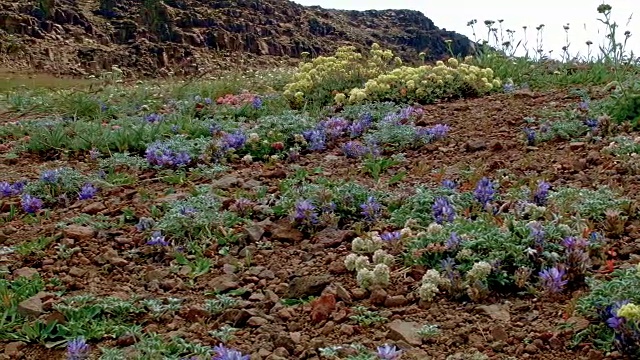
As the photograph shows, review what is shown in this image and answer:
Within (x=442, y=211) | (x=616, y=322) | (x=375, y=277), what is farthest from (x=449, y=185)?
(x=616, y=322)

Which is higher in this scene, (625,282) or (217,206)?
(625,282)

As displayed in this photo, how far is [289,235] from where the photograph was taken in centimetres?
335

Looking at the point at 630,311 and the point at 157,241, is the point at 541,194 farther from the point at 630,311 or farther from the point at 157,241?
the point at 157,241

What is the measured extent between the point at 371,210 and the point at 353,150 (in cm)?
134

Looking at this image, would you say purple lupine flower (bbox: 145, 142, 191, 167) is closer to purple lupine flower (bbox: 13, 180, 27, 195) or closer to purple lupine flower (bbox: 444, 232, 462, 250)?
purple lupine flower (bbox: 13, 180, 27, 195)

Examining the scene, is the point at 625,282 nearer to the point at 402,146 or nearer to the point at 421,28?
the point at 402,146

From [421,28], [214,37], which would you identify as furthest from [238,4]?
[421,28]

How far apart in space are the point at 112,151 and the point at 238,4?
44241 millimetres

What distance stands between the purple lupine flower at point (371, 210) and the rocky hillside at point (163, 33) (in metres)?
24.7

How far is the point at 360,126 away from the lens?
530 cm

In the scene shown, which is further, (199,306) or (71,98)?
(71,98)

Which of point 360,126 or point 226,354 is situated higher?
point 360,126

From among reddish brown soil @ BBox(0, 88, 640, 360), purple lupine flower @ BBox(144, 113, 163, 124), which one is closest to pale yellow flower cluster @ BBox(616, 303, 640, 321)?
reddish brown soil @ BBox(0, 88, 640, 360)

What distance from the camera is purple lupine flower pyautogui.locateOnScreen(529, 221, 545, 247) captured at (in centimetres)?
265
